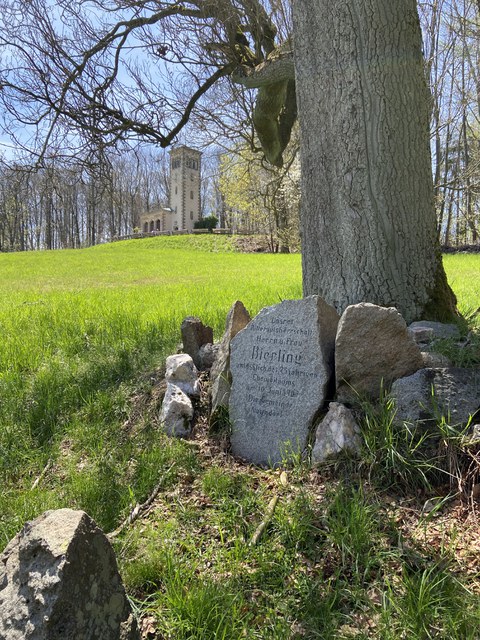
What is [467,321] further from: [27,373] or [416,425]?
[27,373]

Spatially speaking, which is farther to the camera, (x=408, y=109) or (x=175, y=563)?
(x=408, y=109)

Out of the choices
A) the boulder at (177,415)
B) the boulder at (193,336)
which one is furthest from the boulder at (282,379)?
the boulder at (193,336)

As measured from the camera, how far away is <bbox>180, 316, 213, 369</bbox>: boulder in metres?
4.15

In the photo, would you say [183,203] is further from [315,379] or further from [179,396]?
[315,379]

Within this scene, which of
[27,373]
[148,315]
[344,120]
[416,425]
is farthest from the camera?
[148,315]

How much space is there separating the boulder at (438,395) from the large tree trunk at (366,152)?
102cm

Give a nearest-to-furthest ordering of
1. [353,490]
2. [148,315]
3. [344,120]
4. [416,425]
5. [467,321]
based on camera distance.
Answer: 1. [353,490]
2. [416,425]
3. [344,120]
4. [467,321]
5. [148,315]

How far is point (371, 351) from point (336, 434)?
0.54 m

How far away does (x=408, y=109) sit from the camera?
359 cm

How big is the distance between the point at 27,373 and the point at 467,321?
4130mm

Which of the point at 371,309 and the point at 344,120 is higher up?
Answer: the point at 344,120

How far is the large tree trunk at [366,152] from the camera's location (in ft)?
11.5

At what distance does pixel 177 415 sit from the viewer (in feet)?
11.1

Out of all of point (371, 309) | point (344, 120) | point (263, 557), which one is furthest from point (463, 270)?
point (263, 557)
